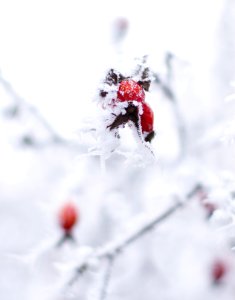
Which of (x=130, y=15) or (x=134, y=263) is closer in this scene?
(x=130, y=15)

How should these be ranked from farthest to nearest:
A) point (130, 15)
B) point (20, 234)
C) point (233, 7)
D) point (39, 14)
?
Result: point (20, 234), point (39, 14), point (233, 7), point (130, 15)

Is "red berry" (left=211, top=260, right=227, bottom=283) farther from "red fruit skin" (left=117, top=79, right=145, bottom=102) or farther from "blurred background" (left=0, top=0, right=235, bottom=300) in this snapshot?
"red fruit skin" (left=117, top=79, right=145, bottom=102)

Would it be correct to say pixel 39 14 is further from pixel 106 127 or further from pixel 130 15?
pixel 106 127

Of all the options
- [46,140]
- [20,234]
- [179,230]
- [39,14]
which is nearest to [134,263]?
[179,230]

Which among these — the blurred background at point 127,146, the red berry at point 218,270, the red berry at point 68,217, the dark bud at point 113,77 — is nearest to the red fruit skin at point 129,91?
the dark bud at point 113,77

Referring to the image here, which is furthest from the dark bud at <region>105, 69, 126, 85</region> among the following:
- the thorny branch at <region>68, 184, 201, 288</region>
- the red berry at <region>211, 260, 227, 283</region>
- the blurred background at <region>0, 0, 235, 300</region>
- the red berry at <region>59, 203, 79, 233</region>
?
the red berry at <region>211, 260, 227, 283</region>
